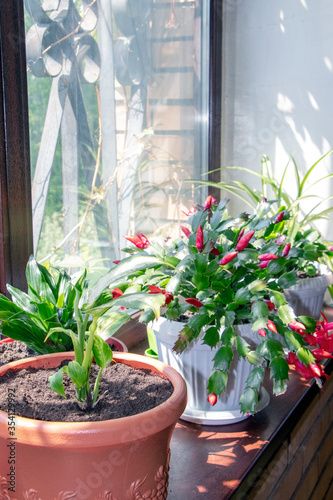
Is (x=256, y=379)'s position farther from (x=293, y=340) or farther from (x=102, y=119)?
(x=102, y=119)

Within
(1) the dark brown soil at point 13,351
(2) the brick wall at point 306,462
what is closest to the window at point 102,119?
(1) the dark brown soil at point 13,351

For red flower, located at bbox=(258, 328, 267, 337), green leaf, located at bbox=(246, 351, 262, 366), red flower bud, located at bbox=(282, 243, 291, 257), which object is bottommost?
green leaf, located at bbox=(246, 351, 262, 366)

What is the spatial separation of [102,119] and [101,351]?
769 millimetres

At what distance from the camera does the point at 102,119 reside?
134 cm

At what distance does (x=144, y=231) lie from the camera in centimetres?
160

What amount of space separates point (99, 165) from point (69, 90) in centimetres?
22

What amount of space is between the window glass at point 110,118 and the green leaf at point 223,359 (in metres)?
0.51

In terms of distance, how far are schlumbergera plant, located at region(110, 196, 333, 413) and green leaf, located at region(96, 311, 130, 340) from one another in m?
0.05

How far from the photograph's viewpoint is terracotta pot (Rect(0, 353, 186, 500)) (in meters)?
0.64

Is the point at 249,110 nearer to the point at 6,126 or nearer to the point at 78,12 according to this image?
the point at 78,12

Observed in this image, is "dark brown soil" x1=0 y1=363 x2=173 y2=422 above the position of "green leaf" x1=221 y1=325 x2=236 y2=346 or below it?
below

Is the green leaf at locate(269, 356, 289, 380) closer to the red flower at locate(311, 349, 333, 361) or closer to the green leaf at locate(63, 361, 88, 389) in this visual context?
the red flower at locate(311, 349, 333, 361)

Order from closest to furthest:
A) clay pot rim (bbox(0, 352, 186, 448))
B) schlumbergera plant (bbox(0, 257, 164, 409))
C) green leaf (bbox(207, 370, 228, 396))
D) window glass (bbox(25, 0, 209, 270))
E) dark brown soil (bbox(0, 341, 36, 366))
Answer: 1. clay pot rim (bbox(0, 352, 186, 448))
2. schlumbergera plant (bbox(0, 257, 164, 409))
3. green leaf (bbox(207, 370, 228, 396))
4. dark brown soil (bbox(0, 341, 36, 366))
5. window glass (bbox(25, 0, 209, 270))

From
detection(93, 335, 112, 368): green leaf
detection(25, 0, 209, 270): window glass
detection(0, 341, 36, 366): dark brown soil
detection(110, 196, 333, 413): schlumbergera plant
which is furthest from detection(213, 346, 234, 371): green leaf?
detection(25, 0, 209, 270): window glass
